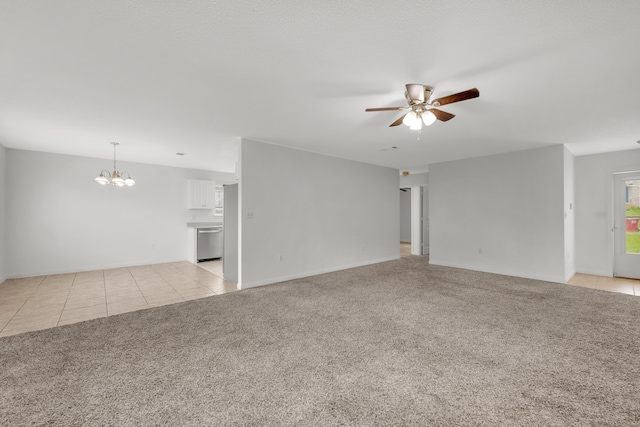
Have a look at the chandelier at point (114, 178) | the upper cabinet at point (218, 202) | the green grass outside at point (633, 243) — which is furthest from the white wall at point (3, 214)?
the green grass outside at point (633, 243)

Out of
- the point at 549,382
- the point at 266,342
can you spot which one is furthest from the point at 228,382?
the point at 549,382

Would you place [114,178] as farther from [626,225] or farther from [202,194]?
[626,225]

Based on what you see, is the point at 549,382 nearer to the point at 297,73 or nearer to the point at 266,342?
the point at 266,342

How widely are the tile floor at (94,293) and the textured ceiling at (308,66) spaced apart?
265 centimetres

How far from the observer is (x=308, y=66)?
243 centimetres

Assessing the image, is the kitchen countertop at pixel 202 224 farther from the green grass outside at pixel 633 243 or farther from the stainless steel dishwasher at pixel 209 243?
the green grass outside at pixel 633 243

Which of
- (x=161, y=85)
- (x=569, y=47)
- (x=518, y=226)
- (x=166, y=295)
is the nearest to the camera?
(x=569, y=47)

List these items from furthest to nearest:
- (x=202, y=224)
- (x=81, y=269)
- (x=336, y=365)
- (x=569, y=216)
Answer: (x=202, y=224)
(x=81, y=269)
(x=569, y=216)
(x=336, y=365)

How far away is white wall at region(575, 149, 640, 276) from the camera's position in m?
5.68

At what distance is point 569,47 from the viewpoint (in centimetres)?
214

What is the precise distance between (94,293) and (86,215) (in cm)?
265

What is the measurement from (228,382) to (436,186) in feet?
21.3

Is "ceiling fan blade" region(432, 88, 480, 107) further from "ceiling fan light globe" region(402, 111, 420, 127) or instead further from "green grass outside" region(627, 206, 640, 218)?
"green grass outside" region(627, 206, 640, 218)

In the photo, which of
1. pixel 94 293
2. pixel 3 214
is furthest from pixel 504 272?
pixel 3 214
